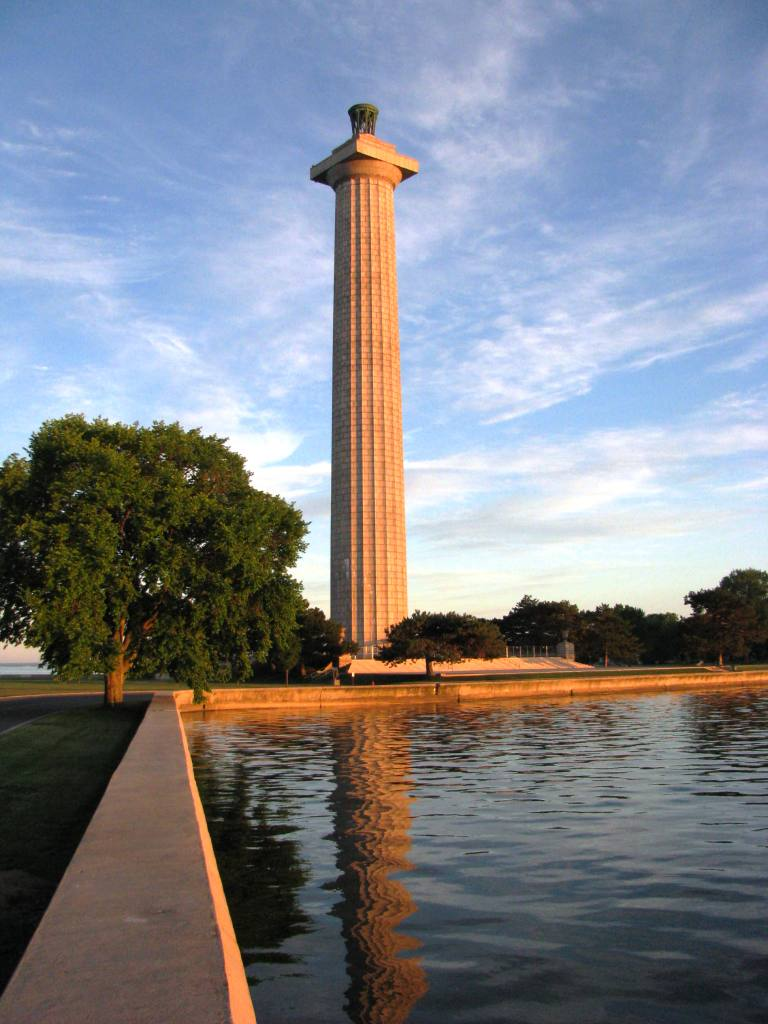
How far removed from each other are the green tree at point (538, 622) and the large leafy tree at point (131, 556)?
70.4 m

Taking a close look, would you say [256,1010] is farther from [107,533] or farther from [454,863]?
[107,533]

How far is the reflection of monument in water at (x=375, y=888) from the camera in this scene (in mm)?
7352

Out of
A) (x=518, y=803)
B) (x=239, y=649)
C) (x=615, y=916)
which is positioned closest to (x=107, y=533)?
(x=239, y=649)

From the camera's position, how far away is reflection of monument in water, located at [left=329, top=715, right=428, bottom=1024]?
7.35 m

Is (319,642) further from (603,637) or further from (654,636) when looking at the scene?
(654,636)

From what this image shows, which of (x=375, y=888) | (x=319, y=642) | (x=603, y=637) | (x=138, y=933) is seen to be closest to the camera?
(x=138, y=933)

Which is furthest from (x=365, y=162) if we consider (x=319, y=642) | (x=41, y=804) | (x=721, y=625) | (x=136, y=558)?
(x=41, y=804)

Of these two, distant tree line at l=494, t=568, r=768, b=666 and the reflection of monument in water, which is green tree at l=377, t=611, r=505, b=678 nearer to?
distant tree line at l=494, t=568, r=768, b=666

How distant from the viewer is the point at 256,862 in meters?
12.0

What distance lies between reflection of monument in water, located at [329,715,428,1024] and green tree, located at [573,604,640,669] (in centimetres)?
8466

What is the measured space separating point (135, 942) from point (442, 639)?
65.8m

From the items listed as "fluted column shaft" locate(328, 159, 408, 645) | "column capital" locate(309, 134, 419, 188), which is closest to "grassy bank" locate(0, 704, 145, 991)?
"fluted column shaft" locate(328, 159, 408, 645)

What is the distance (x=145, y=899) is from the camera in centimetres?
684

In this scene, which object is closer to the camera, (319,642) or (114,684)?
(114,684)
